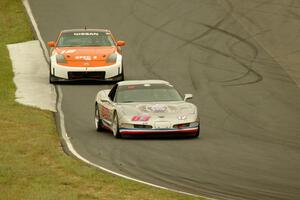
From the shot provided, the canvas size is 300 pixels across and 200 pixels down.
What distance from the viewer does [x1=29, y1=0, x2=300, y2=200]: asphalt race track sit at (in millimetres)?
16828

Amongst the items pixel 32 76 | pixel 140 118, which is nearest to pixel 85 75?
pixel 32 76

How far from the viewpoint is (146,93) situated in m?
22.7

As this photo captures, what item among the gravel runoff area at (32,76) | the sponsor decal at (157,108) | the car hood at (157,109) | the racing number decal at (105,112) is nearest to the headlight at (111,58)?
the gravel runoff area at (32,76)

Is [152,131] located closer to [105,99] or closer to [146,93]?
[146,93]

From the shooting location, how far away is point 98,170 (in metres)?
16.6

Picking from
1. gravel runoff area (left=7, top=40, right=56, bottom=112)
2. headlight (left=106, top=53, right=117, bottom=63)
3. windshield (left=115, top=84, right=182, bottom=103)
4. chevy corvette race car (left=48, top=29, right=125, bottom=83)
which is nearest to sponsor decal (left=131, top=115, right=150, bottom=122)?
windshield (left=115, top=84, right=182, bottom=103)

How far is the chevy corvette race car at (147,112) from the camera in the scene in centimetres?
2130

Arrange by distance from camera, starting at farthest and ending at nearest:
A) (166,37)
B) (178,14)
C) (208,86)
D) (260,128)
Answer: (178,14)
(166,37)
(208,86)
(260,128)

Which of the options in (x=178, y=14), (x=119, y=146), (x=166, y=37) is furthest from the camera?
(x=178, y=14)

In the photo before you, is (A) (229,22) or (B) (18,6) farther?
(B) (18,6)

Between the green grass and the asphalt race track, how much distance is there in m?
0.67

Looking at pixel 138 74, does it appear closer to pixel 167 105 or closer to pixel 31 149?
pixel 167 105

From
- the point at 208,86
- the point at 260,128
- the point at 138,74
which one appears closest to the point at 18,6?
the point at 138,74

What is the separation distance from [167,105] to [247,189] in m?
7.03
